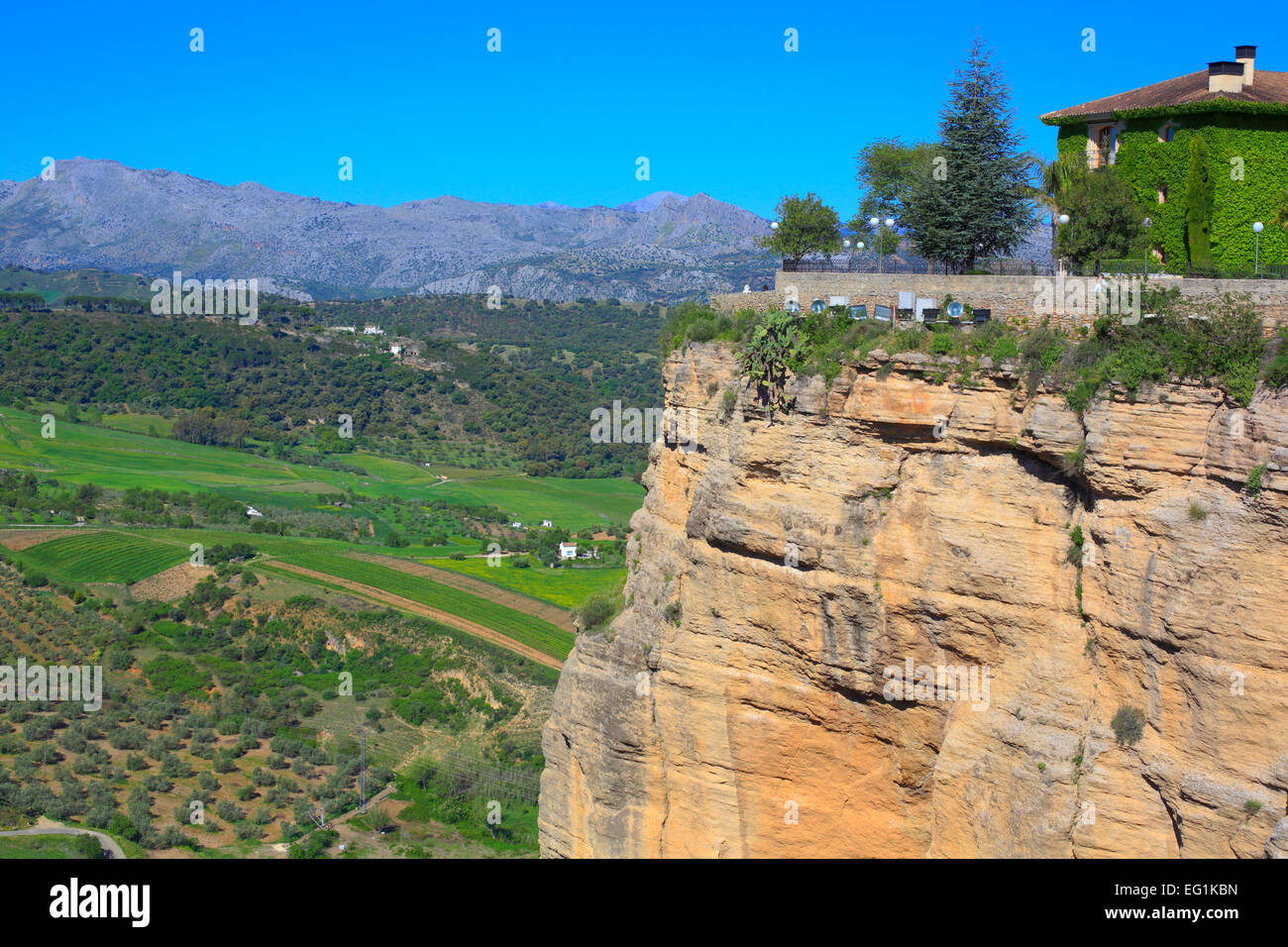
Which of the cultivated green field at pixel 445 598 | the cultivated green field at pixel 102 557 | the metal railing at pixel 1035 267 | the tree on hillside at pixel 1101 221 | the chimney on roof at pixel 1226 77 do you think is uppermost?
the chimney on roof at pixel 1226 77

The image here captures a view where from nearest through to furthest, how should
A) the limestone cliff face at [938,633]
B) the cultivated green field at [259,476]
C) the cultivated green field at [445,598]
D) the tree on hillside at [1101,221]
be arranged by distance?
the limestone cliff face at [938,633] < the tree on hillside at [1101,221] < the cultivated green field at [445,598] < the cultivated green field at [259,476]

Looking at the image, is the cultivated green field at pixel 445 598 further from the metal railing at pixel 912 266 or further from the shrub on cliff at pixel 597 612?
the metal railing at pixel 912 266

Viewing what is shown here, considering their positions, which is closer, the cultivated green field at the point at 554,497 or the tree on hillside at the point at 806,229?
the tree on hillside at the point at 806,229

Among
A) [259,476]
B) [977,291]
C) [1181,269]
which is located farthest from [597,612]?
[259,476]

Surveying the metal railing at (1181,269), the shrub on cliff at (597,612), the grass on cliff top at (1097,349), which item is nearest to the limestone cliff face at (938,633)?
the grass on cliff top at (1097,349)

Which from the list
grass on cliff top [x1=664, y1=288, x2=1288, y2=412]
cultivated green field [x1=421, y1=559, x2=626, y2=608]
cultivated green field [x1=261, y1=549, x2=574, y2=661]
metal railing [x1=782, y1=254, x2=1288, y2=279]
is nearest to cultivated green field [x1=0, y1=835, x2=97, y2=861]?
cultivated green field [x1=261, y1=549, x2=574, y2=661]

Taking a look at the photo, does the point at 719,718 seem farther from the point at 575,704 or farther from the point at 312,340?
the point at 312,340
